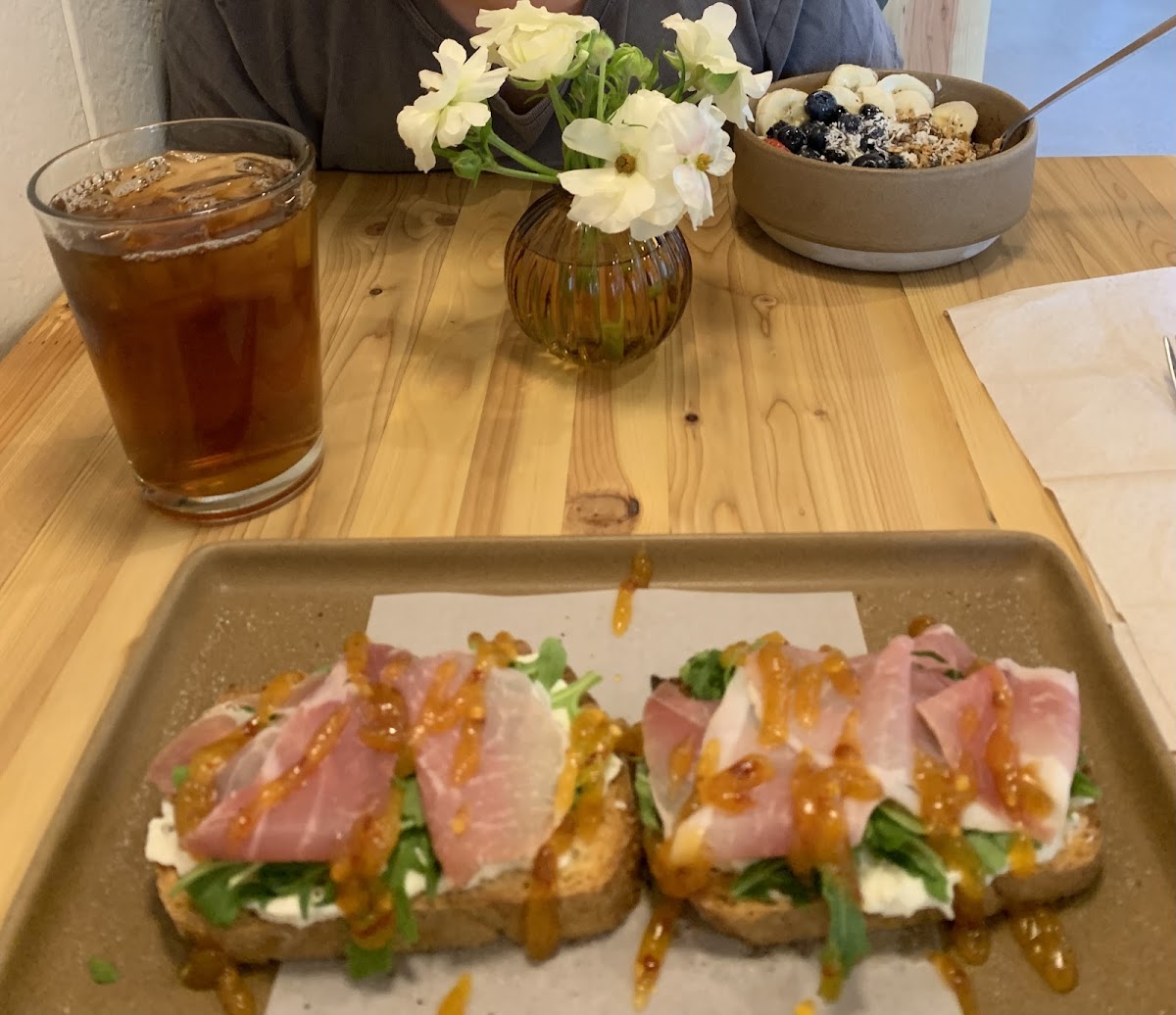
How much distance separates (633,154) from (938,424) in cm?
51

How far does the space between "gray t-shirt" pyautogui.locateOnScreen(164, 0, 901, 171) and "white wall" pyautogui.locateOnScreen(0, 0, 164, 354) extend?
12 centimetres

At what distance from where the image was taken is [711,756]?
0.78 m

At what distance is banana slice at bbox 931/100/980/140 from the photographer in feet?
5.30

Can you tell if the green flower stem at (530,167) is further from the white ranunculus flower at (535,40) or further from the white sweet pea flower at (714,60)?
the white sweet pea flower at (714,60)

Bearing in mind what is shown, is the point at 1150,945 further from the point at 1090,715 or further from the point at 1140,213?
the point at 1140,213

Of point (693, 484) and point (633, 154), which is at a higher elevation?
point (633, 154)

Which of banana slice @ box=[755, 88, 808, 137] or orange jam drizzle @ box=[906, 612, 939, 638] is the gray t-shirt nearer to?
banana slice @ box=[755, 88, 808, 137]

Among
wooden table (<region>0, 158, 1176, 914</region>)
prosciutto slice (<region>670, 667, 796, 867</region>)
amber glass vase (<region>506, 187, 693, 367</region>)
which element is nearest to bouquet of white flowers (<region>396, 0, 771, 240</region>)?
amber glass vase (<region>506, 187, 693, 367</region>)

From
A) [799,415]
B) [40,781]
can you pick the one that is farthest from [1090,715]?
[40,781]

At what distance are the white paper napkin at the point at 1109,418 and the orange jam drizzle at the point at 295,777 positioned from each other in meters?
0.71

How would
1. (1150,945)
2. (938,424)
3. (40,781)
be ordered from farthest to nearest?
(938,424), (40,781), (1150,945)

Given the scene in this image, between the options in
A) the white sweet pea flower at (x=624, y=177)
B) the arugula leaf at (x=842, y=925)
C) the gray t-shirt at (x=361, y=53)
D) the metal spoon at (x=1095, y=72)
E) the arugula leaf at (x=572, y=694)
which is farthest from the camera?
the gray t-shirt at (x=361, y=53)

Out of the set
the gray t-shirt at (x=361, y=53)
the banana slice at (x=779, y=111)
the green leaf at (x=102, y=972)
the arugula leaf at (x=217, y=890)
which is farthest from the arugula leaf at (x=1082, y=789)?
the gray t-shirt at (x=361, y=53)

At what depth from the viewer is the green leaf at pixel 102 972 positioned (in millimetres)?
758
